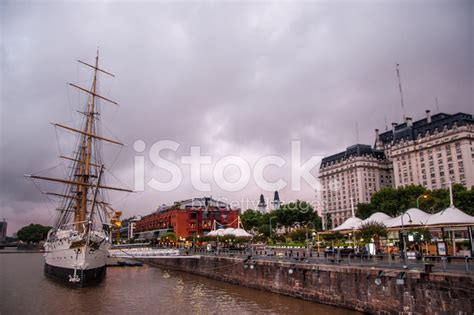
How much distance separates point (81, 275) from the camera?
41.6 m

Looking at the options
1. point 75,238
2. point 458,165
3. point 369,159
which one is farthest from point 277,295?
point 369,159

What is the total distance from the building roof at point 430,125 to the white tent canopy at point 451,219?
11017 cm

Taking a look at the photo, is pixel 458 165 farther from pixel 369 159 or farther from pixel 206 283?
pixel 206 283

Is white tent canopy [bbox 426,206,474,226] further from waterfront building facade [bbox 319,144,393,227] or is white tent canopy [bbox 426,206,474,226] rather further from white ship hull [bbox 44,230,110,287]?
waterfront building facade [bbox 319,144,393,227]

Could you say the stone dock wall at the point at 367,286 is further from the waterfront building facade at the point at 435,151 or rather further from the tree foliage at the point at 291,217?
the waterfront building facade at the point at 435,151

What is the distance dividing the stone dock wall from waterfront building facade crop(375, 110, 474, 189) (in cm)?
9669

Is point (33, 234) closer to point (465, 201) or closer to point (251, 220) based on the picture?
point (251, 220)

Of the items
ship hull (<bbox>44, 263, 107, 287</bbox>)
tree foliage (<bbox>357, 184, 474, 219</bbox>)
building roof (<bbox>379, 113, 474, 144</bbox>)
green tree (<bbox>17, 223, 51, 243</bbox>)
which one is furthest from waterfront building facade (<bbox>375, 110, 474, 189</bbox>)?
green tree (<bbox>17, 223, 51, 243</bbox>)

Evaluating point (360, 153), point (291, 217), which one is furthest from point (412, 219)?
point (360, 153)

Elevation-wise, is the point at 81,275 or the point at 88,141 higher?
the point at 88,141

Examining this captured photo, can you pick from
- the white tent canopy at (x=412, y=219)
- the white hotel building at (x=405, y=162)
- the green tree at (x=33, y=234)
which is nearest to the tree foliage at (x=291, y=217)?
the white hotel building at (x=405, y=162)

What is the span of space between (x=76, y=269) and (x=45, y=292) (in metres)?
5.30

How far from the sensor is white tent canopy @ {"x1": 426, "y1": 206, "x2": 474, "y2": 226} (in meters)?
27.6

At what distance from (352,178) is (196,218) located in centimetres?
7956
